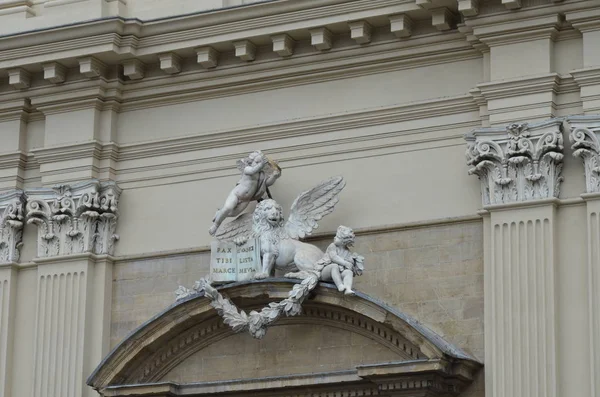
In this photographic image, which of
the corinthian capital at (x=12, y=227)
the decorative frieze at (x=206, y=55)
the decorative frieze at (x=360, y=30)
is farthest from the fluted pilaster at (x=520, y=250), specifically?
the corinthian capital at (x=12, y=227)

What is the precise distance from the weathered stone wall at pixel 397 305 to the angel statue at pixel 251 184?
0.78m

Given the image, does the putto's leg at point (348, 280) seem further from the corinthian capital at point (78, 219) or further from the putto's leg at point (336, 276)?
the corinthian capital at point (78, 219)

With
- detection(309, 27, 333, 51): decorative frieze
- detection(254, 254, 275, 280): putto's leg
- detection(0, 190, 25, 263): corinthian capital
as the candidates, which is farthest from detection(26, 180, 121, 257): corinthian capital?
detection(309, 27, 333, 51): decorative frieze

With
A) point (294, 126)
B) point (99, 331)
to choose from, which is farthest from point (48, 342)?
point (294, 126)

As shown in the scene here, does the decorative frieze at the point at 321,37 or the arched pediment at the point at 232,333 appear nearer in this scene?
the arched pediment at the point at 232,333

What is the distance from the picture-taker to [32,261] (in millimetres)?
20922

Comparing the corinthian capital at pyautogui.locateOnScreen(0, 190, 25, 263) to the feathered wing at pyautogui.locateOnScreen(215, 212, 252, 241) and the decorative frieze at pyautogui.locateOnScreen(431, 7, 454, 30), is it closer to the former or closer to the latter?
the feathered wing at pyautogui.locateOnScreen(215, 212, 252, 241)

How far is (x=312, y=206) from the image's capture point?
19.4 m

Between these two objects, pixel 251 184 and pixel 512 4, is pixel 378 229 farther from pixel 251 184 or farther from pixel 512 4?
pixel 512 4

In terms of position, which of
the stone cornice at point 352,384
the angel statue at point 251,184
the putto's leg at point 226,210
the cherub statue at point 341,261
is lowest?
the stone cornice at point 352,384

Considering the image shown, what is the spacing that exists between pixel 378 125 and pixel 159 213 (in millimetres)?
2670

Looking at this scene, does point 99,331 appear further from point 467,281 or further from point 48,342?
point 467,281

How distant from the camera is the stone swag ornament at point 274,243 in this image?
61.4ft

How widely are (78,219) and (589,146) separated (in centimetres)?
583
